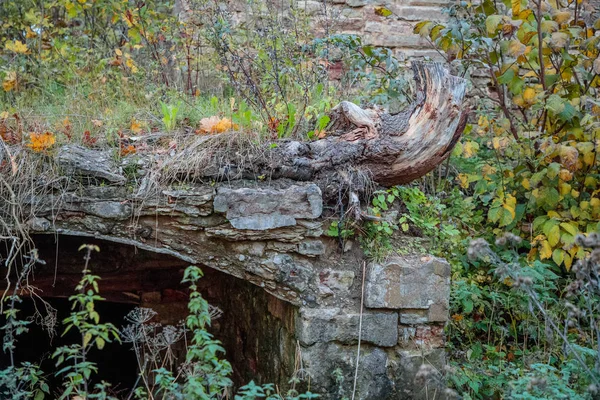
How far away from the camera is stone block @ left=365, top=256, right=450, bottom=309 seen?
11.6 feet

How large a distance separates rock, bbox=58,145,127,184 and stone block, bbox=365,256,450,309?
1476mm

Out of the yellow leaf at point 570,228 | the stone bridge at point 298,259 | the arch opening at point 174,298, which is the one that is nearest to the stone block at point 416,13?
the yellow leaf at point 570,228

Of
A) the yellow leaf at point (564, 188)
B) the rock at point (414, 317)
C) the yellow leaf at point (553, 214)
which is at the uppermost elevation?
the yellow leaf at point (564, 188)

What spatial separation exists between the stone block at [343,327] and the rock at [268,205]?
52cm

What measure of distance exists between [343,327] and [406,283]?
0.42 metres

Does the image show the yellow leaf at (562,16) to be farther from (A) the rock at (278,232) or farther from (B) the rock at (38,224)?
(B) the rock at (38,224)

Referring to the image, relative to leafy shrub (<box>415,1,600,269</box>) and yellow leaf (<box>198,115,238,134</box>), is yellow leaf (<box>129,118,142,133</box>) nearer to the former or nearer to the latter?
yellow leaf (<box>198,115,238,134</box>)

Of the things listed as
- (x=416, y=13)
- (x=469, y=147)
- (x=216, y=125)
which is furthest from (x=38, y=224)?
(x=416, y=13)

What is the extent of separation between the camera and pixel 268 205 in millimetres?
3471

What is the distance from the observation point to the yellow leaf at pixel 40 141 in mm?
3512

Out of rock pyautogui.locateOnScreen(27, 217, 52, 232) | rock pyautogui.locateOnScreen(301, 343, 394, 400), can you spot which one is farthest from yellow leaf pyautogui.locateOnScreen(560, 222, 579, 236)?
rock pyautogui.locateOnScreen(27, 217, 52, 232)

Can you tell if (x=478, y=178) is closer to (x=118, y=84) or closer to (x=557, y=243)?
(x=557, y=243)

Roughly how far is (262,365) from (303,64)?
90.8 inches

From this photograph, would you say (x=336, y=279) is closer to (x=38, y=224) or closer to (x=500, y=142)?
(x=38, y=224)
